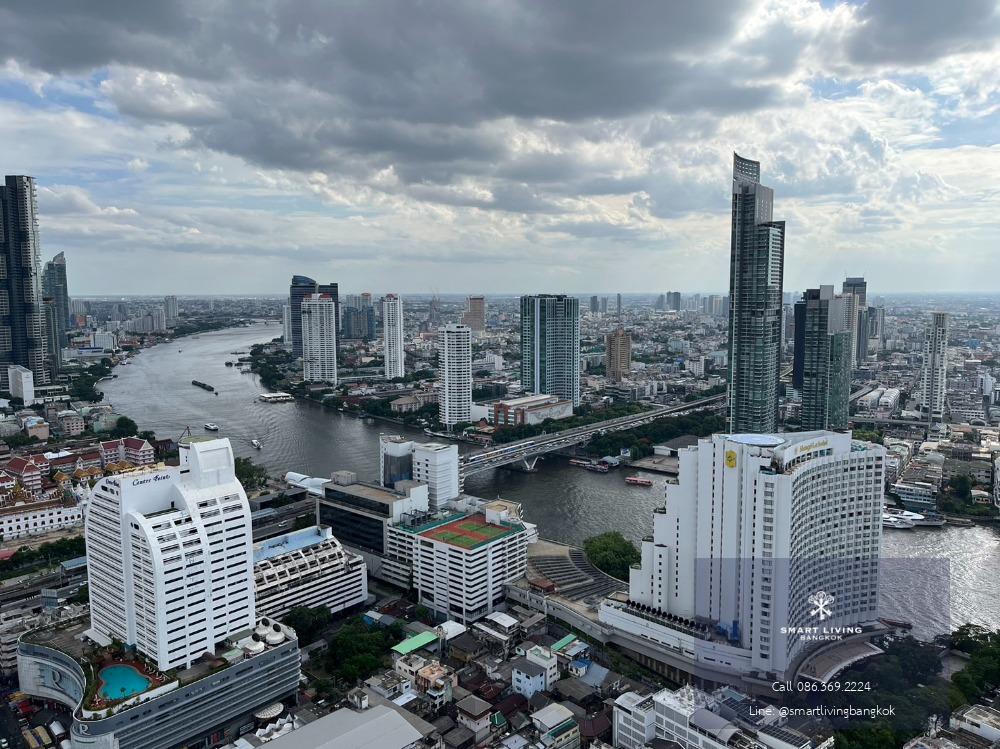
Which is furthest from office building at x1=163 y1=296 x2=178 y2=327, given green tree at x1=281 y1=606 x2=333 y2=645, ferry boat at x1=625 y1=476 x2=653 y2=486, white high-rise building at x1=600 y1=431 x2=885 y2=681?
white high-rise building at x1=600 y1=431 x2=885 y2=681

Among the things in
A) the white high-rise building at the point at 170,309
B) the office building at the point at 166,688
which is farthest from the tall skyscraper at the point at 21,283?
the white high-rise building at the point at 170,309

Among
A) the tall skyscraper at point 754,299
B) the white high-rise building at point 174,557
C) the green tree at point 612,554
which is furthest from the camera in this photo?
the tall skyscraper at point 754,299

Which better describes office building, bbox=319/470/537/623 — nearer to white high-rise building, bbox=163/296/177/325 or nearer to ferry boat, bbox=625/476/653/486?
ferry boat, bbox=625/476/653/486

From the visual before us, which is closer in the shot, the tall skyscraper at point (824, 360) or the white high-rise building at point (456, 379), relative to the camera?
the tall skyscraper at point (824, 360)

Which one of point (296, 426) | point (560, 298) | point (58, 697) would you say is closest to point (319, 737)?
point (58, 697)

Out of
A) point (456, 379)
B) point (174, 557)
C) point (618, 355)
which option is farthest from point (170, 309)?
point (174, 557)

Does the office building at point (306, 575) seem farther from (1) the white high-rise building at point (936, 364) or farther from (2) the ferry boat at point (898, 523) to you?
(1) the white high-rise building at point (936, 364)

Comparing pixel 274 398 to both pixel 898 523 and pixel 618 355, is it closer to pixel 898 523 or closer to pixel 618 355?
pixel 618 355
